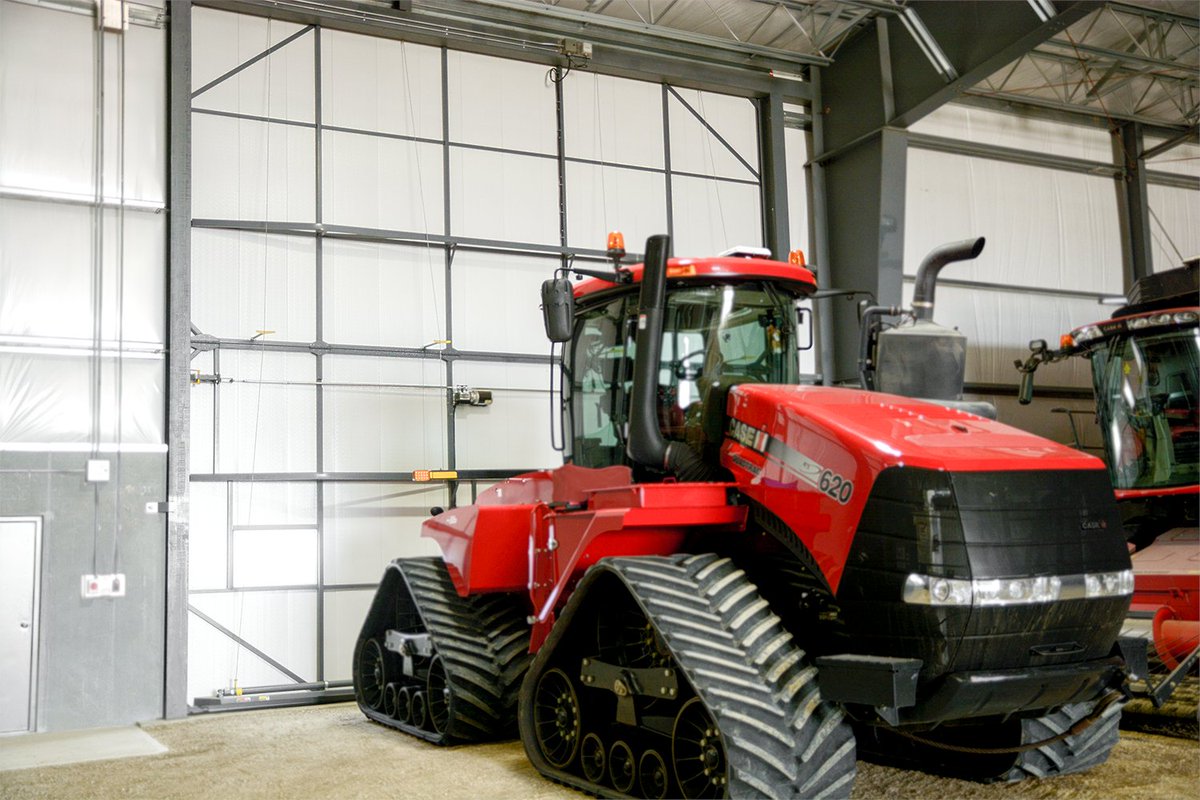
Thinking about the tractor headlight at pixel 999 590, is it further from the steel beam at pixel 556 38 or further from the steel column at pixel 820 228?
the steel column at pixel 820 228

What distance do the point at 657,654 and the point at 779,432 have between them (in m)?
1.29

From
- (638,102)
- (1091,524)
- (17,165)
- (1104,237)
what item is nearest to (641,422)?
(1091,524)

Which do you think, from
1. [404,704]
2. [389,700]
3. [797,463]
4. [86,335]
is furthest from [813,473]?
[86,335]

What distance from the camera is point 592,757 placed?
6.19 meters

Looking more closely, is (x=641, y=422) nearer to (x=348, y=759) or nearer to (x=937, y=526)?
A: (x=937, y=526)

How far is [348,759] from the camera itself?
751cm

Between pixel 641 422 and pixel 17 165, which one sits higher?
pixel 17 165

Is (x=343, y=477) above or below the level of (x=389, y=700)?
above

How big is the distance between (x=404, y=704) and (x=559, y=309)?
3.99 meters

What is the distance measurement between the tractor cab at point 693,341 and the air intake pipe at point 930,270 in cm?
90

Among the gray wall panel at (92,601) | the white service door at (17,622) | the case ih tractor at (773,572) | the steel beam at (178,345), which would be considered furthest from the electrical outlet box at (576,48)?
the white service door at (17,622)

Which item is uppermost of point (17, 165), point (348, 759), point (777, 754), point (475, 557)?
point (17, 165)

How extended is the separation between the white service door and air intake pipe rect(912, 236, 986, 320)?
26.9 ft

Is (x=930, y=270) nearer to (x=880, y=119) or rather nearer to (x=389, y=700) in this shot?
(x=389, y=700)
